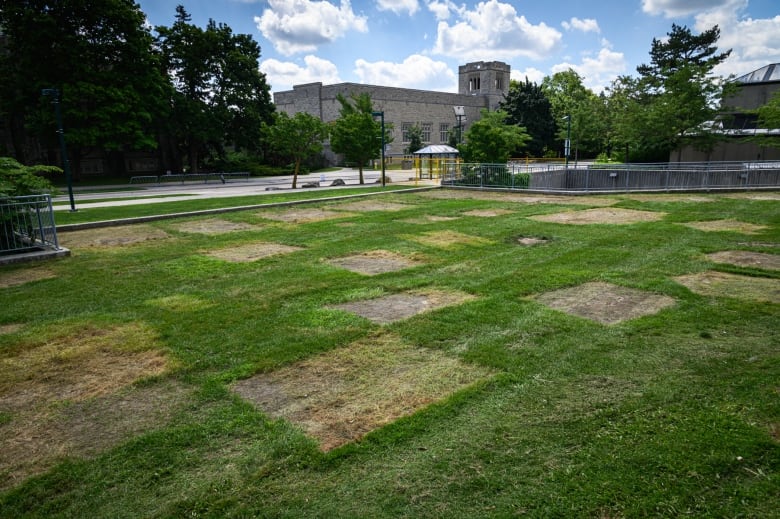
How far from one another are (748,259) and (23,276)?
538 inches

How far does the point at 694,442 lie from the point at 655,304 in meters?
3.71

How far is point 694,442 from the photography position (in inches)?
152

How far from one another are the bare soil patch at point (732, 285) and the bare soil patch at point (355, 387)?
464 cm

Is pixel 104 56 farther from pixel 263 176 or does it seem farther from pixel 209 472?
pixel 209 472

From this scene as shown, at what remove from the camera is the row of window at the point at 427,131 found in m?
79.7

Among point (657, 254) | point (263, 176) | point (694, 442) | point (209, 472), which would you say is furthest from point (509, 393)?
point (263, 176)

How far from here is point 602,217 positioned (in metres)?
15.6

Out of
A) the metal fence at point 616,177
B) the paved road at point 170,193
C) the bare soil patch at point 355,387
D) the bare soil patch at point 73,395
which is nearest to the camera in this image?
the bare soil patch at point 73,395

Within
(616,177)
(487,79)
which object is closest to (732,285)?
(616,177)

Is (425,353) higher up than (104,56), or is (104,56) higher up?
(104,56)

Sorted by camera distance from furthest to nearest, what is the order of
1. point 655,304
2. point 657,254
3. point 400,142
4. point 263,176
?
point 400,142
point 263,176
point 657,254
point 655,304

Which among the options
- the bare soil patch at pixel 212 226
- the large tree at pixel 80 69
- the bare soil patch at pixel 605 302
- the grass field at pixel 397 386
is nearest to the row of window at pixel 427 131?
the large tree at pixel 80 69

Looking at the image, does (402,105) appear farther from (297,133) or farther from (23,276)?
(23,276)

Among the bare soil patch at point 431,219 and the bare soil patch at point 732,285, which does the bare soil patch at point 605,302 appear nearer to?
the bare soil patch at point 732,285
